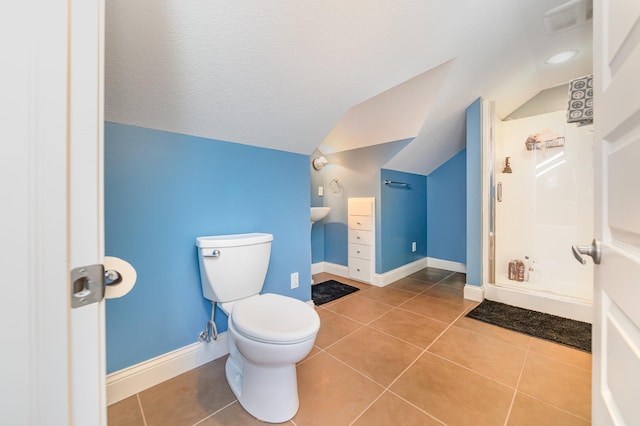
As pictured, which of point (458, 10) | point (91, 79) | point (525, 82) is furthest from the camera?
point (525, 82)

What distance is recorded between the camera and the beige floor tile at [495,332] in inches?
63.6

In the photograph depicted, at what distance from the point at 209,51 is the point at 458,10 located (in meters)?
1.37

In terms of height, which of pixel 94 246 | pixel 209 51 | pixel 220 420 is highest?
pixel 209 51

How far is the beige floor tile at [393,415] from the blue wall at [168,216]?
958 millimetres

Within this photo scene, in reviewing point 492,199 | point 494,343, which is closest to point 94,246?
point 494,343

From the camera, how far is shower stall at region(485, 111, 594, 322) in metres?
2.12

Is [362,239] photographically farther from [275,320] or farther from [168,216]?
[168,216]

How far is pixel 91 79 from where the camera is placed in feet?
1.19

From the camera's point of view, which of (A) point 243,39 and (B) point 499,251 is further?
(B) point 499,251

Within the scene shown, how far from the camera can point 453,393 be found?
1.18 m

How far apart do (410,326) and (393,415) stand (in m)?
0.84

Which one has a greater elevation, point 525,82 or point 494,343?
point 525,82

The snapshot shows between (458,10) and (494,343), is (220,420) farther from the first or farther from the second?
(458,10)

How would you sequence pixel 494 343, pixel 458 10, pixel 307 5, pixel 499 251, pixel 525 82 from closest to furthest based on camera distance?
1. pixel 307 5
2. pixel 458 10
3. pixel 494 343
4. pixel 525 82
5. pixel 499 251
